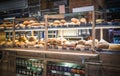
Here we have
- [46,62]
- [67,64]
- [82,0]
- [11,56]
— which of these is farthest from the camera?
[82,0]

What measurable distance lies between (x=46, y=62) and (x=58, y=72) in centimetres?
32

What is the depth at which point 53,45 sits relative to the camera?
3.39 meters

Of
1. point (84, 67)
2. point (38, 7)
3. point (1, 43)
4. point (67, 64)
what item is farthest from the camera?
point (38, 7)

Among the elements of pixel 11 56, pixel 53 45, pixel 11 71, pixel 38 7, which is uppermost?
pixel 38 7

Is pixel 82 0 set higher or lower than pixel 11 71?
higher

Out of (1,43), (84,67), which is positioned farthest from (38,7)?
(84,67)

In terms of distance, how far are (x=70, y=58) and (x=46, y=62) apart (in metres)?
0.56

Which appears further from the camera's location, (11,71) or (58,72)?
(11,71)

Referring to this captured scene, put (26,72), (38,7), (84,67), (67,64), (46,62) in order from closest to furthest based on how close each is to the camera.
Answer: (84,67)
(67,64)
(46,62)
(26,72)
(38,7)

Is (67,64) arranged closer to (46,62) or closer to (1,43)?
(46,62)

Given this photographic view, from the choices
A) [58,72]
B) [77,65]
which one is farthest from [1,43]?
[77,65]

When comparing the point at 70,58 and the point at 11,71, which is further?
the point at 11,71

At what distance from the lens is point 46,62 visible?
3.47 meters

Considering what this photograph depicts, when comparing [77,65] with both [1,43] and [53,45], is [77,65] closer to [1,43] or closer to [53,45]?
[53,45]
